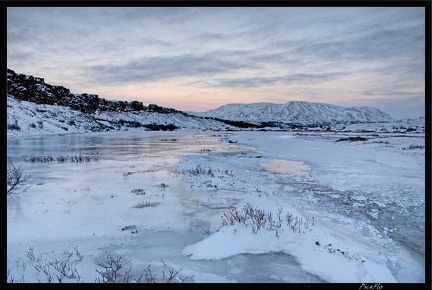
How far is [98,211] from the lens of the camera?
26.8 feet

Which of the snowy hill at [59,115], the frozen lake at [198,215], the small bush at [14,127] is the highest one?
the snowy hill at [59,115]

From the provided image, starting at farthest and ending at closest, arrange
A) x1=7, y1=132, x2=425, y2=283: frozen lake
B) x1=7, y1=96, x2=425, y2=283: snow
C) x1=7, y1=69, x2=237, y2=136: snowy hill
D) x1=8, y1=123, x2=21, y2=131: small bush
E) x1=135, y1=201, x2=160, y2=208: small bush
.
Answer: x1=7, y1=69, x2=237, y2=136: snowy hill, x1=8, y1=123, x2=21, y2=131: small bush, x1=135, y1=201, x2=160, y2=208: small bush, x1=7, y1=132, x2=425, y2=283: frozen lake, x1=7, y1=96, x2=425, y2=283: snow

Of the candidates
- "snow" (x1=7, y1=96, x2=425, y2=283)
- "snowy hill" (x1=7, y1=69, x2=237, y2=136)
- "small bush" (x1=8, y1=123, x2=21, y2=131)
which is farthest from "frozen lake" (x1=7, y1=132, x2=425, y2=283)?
"snowy hill" (x1=7, y1=69, x2=237, y2=136)

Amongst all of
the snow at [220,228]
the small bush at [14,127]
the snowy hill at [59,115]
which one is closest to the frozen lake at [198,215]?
the snow at [220,228]

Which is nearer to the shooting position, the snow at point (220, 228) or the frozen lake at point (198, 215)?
the snow at point (220, 228)

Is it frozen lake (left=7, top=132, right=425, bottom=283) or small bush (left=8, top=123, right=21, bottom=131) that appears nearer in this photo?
frozen lake (left=7, top=132, right=425, bottom=283)

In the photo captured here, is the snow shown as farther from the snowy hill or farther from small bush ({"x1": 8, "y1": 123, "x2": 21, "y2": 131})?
the snowy hill

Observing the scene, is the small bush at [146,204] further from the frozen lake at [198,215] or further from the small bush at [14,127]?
the small bush at [14,127]

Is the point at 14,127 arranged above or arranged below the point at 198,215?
above

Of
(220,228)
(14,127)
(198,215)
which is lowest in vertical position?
(198,215)

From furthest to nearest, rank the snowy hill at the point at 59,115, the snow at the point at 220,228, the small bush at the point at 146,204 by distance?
the snowy hill at the point at 59,115 < the small bush at the point at 146,204 < the snow at the point at 220,228

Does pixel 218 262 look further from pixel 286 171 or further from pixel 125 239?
pixel 286 171

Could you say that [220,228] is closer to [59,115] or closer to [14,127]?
[14,127]

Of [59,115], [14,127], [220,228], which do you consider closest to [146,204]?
[220,228]
